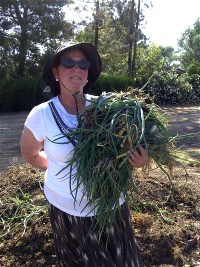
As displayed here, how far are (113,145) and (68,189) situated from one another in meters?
0.39

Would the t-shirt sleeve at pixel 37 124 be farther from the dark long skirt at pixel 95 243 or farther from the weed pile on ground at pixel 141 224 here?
the weed pile on ground at pixel 141 224

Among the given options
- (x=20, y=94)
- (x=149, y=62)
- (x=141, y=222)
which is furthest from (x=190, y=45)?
(x=141, y=222)

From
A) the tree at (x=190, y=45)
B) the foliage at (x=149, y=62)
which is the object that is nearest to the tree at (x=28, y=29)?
the foliage at (x=149, y=62)

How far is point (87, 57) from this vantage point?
2.03m

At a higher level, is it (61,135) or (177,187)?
(61,135)

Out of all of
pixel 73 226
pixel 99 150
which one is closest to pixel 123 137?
pixel 99 150

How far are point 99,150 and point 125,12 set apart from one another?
22.5 m

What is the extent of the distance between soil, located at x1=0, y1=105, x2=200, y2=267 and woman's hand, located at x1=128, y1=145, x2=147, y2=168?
69 cm

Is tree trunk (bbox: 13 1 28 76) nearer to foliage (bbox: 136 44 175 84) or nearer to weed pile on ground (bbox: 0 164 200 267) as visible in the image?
foliage (bbox: 136 44 175 84)

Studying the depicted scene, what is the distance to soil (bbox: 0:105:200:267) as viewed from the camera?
9.50ft

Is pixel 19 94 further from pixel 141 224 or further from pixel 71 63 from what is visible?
pixel 71 63

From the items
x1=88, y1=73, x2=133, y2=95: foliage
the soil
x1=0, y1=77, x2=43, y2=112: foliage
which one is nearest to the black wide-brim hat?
the soil

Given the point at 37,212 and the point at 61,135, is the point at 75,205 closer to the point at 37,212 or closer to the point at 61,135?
the point at 61,135

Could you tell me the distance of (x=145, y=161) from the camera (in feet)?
5.40
